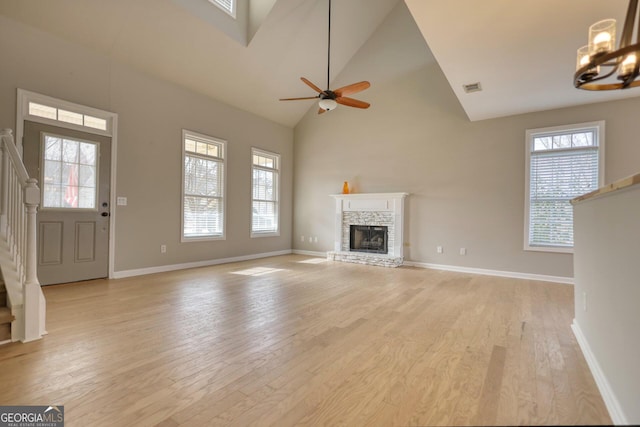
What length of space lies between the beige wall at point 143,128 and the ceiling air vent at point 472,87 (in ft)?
14.0

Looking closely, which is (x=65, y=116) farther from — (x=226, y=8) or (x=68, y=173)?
(x=226, y=8)

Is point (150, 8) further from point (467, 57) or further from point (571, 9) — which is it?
point (571, 9)

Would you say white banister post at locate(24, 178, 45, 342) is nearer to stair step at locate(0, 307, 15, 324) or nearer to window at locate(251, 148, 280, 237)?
stair step at locate(0, 307, 15, 324)

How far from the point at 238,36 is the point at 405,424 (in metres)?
5.72

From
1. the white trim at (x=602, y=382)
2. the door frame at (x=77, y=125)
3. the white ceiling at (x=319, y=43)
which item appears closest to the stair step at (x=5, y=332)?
the door frame at (x=77, y=125)

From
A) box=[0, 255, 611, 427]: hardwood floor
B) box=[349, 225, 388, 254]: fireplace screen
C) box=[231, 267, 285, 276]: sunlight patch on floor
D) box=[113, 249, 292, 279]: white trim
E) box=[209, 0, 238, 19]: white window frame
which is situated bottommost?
box=[0, 255, 611, 427]: hardwood floor

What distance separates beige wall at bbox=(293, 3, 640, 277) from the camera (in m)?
4.92

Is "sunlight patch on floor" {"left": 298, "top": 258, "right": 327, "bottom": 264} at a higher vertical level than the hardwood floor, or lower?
higher

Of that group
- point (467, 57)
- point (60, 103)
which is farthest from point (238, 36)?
point (467, 57)

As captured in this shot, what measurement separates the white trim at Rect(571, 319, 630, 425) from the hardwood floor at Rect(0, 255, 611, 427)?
0.06 ft

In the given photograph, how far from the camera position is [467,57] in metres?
3.60

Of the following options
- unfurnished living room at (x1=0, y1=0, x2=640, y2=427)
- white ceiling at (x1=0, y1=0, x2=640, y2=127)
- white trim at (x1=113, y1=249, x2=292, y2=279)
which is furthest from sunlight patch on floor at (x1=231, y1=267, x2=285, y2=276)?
white ceiling at (x1=0, y1=0, x2=640, y2=127)

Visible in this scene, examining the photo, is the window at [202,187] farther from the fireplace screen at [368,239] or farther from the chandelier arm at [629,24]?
the chandelier arm at [629,24]

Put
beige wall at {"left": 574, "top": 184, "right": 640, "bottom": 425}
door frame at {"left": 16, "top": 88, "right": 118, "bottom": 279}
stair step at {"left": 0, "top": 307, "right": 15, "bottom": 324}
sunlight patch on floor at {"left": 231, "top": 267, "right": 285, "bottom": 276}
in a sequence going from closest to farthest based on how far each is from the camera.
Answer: beige wall at {"left": 574, "top": 184, "right": 640, "bottom": 425} → stair step at {"left": 0, "top": 307, "right": 15, "bottom": 324} → door frame at {"left": 16, "top": 88, "right": 118, "bottom": 279} → sunlight patch on floor at {"left": 231, "top": 267, "right": 285, "bottom": 276}
